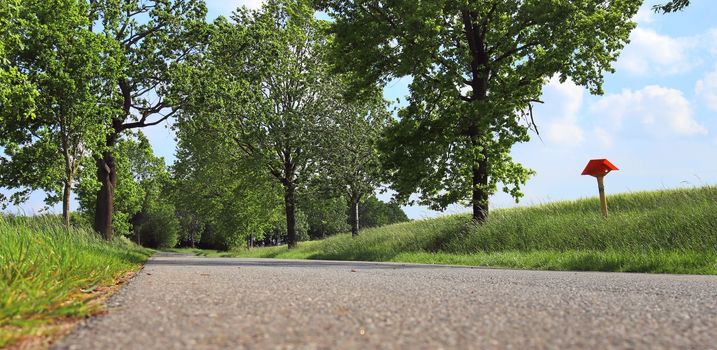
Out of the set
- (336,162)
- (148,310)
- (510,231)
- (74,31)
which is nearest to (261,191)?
(336,162)

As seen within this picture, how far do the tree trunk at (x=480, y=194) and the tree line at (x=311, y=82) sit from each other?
0.06 m

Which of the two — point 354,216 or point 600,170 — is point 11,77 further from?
point 354,216

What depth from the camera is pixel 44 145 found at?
2194 centimetres

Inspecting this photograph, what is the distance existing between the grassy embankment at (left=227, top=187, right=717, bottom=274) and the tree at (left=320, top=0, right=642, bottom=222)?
1514 mm

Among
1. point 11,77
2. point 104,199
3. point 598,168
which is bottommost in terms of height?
point 598,168

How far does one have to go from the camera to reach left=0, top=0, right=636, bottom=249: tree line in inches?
639

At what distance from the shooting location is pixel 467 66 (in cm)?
1694

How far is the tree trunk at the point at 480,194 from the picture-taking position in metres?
17.7

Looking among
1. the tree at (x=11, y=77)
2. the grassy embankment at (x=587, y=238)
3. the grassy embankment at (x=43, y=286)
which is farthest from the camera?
the tree at (x=11, y=77)

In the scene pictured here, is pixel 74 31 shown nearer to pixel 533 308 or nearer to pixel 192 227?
pixel 533 308

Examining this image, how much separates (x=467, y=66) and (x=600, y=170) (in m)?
4.96

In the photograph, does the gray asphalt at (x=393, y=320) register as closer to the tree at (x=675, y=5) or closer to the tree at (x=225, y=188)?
the tree at (x=675, y=5)

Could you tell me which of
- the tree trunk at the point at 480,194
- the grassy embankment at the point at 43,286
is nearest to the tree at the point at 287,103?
the tree trunk at the point at 480,194

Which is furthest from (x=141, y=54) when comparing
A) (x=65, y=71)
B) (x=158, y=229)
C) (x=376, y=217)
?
(x=376, y=217)
